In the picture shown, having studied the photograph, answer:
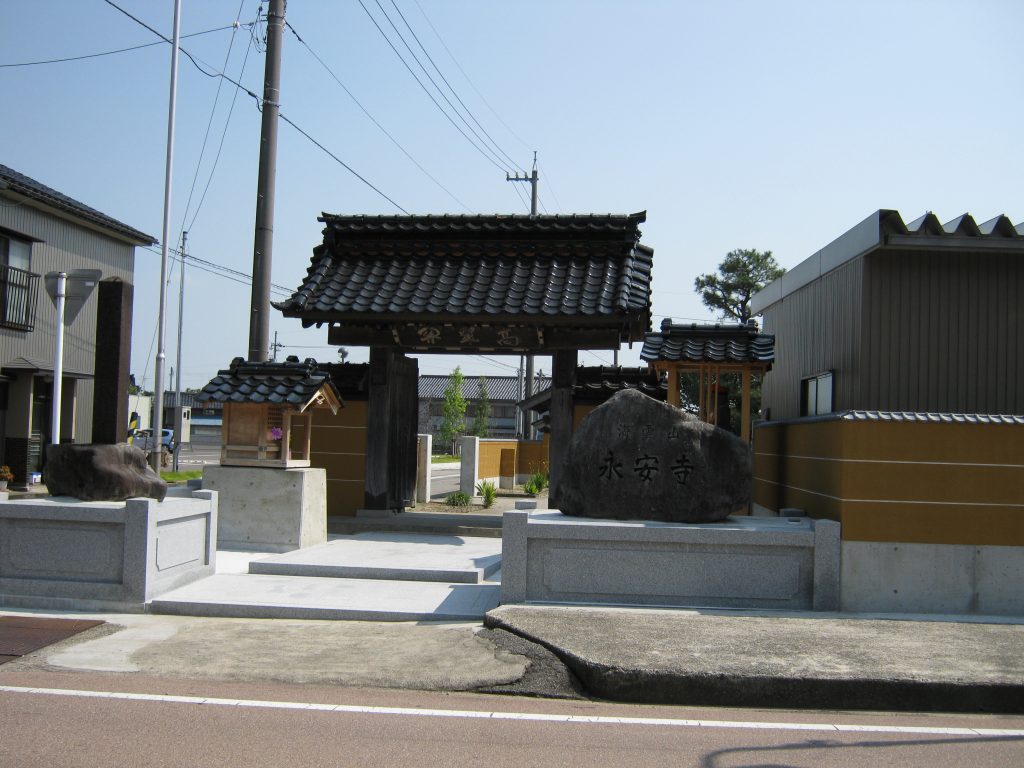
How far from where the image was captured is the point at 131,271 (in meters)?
28.4

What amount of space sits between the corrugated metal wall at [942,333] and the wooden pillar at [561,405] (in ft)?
13.6

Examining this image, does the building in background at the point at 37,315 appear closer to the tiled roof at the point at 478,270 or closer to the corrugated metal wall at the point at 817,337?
the tiled roof at the point at 478,270

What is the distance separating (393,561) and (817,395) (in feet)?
22.8

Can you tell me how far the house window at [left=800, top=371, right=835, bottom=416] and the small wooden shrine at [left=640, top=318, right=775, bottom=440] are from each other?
888 millimetres

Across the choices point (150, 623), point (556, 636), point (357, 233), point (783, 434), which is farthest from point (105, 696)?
point (357, 233)

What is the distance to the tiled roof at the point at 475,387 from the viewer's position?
80.9m

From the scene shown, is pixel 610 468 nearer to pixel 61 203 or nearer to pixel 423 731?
pixel 423 731

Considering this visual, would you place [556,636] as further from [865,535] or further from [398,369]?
[398,369]

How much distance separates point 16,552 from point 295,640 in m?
3.53

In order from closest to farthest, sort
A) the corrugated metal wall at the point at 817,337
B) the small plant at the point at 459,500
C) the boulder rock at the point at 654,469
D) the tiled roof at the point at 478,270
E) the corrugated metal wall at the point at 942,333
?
the boulder rock at the point at 654,469
the corrugated metal wall at the point at 942,333
the corrugated metal wall at the point at 817,337
the tiled roof at the point at 478,270
the small plant at the point at 459,500

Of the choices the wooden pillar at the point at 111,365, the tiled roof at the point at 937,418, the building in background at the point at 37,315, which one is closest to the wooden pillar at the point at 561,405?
the tiled roof at the point at 937,418

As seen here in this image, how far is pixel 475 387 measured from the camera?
Answer: 269ft

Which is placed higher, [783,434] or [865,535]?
[783,434]

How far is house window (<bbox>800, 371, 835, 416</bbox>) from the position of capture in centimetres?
1306
